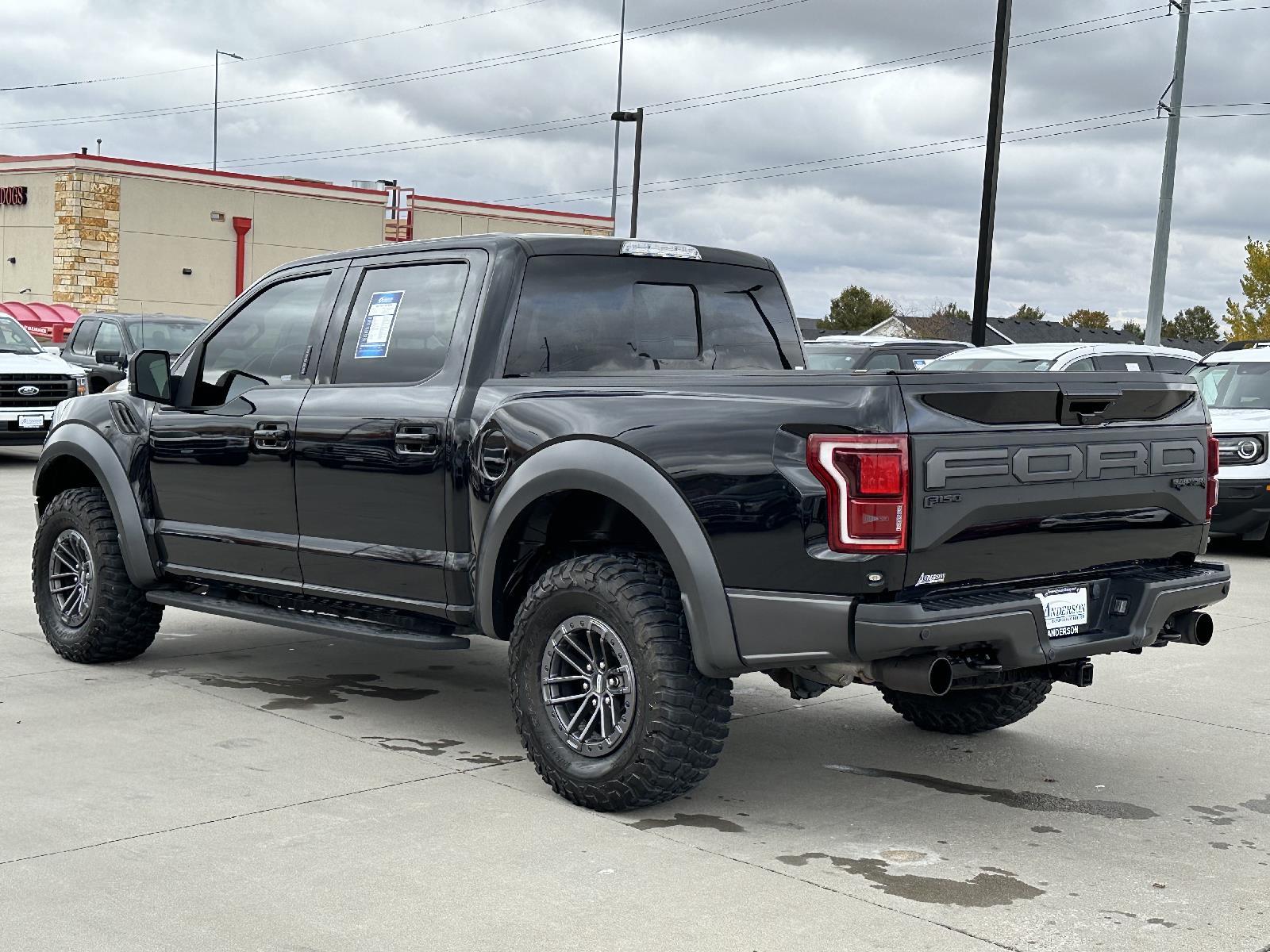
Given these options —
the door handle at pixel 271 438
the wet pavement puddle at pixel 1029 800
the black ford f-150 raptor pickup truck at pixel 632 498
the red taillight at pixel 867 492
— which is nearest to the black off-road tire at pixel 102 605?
the black ford f-150 raptor pickup truck at pixel 632 498

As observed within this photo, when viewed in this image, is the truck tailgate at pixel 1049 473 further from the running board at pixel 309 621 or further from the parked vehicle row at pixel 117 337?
the parked vehicle row at pixel 117 337

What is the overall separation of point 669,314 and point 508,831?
2352 millimetres

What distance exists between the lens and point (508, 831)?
5.01m

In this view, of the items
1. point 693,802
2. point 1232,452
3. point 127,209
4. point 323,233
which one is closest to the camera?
point 693,802

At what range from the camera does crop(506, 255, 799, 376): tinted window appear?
6.05 meters

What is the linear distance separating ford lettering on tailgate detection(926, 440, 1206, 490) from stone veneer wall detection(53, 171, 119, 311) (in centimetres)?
4340

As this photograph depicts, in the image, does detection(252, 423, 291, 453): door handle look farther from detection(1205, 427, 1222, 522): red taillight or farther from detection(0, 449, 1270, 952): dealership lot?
detection(1205, 427, 1222, 522): red taillight

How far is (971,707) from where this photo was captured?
646 cm

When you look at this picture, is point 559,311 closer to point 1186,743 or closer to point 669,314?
point 669,314

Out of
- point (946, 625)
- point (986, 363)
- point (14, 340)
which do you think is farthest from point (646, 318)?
point (14, 340)

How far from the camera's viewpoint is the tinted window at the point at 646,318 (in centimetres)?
605

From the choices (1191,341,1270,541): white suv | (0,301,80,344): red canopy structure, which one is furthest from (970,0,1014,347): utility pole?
(0,301,80,344): red canopy structure

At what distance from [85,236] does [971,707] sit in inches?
1683

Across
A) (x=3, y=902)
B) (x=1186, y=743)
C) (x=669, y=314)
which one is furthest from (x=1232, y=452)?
(x=3, y=902)
